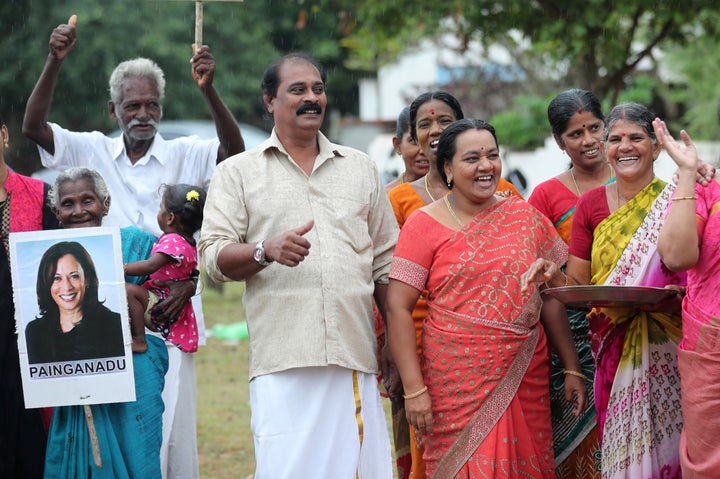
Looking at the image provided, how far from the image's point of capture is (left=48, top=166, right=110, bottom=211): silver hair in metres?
5.04

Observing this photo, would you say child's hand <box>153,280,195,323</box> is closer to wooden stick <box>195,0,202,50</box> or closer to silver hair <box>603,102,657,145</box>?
wooden stick <box>195,0,202,50</box>

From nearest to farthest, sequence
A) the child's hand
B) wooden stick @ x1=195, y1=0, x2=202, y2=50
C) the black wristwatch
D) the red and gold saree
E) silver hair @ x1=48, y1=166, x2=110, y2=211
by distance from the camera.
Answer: the black wristwatch < the red and gold saree < silver hair @ x1=48, y1=166, x2=110, y2=211 < the child's hand < wooden stick @ x1=195, y1=0, x2=202, y2=50

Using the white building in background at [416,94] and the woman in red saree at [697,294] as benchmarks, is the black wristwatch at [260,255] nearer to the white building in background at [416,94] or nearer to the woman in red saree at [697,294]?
the woman in red saree at [697,294]

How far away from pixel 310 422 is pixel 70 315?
3.80 feet

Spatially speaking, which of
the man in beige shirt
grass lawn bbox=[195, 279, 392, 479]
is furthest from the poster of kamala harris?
grass lawn bbox=[195, 279, 392, 479]

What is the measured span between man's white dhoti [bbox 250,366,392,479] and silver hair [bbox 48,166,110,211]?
1.16 metres

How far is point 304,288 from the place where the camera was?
4.66 m

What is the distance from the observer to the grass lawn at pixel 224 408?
7719 millimetres

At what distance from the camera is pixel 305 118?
4.80m

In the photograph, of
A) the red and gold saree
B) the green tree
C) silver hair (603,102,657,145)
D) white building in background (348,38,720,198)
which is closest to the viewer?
the red and gold saree

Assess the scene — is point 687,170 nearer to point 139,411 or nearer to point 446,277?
point 446,277

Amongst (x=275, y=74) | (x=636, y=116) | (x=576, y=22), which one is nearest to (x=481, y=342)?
(x=636, y=116)

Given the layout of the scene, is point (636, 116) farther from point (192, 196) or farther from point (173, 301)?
point (173, 301)

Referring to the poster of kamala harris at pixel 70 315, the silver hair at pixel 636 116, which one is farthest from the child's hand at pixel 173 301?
the silver hair at pixel 636 116
